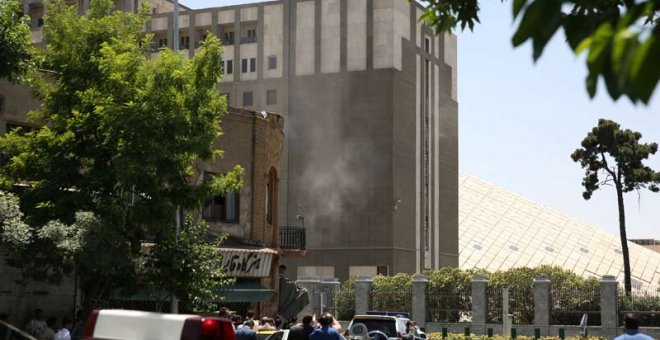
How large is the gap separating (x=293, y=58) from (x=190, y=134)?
53.8m

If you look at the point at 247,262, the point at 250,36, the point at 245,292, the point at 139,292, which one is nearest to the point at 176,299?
the point at 139,292

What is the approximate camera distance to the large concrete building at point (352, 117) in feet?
247

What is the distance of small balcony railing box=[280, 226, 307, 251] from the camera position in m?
45.2

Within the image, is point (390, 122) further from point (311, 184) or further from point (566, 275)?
point (566, 275)

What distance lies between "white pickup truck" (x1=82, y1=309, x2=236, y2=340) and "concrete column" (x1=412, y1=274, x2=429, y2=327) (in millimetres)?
43651

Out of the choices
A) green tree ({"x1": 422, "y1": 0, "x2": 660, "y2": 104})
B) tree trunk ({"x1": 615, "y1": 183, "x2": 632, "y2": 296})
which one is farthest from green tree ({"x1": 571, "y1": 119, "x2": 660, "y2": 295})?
green tree ({"x1": 422, "y1": 0, "x2": 660, "y2": 104})

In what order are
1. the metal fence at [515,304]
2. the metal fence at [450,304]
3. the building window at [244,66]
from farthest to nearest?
the building window at [244,66] → the metal fence at [450,304] → the metal fence at [515,304]

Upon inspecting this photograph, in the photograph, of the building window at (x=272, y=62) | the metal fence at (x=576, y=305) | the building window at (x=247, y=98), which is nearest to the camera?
the metal fence at (x=576, y=305)

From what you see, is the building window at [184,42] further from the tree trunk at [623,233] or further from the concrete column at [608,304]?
the concrete column at [608,304]

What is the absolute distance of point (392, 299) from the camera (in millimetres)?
55688

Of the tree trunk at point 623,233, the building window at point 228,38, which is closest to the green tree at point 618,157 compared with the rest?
the tree trunk at point 623,233

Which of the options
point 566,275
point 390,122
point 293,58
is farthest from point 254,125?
point 293,58

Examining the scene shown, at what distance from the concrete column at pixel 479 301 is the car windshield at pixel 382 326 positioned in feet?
80.2

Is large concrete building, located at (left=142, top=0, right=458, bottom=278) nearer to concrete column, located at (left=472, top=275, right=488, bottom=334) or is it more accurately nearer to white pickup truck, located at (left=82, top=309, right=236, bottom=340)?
concrete column, located at (left=472, top=275, right=488, bottom=334)
